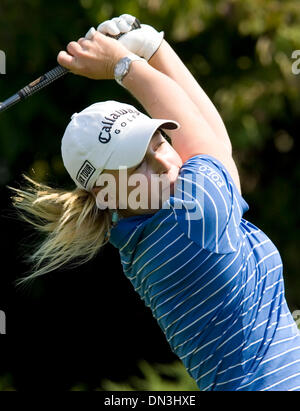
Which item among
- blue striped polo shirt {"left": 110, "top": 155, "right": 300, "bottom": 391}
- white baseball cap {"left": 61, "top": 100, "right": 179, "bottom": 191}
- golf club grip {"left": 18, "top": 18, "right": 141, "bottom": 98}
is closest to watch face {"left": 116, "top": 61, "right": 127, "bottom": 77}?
white baseball cap {"left": 61, "top": 100, "right": 179, "bottom": 191}

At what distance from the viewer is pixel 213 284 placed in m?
2.04

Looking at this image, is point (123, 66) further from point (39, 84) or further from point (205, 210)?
point (205, 210)

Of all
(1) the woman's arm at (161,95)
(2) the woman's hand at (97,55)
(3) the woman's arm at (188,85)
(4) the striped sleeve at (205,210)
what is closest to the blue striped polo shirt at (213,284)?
(4) the striped sleeve at (205,210)

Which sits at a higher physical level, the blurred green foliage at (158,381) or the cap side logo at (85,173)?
the cap side logo at (85,173)

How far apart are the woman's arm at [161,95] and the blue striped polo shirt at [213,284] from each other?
0.11 meters

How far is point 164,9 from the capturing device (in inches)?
180

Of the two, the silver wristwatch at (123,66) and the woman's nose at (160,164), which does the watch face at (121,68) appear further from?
the woman's nose at (160,164)

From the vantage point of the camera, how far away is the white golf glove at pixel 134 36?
2.40m

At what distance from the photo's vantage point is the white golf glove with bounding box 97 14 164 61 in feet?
7.88

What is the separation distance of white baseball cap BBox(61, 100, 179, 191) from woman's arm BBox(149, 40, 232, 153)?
241mm

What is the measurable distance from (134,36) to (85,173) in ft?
1.54

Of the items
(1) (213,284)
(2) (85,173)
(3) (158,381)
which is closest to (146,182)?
(2) (85,173)

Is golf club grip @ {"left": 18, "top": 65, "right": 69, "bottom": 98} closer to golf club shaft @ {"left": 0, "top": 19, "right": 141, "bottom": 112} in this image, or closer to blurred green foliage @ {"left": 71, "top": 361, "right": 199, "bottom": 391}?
golf club shaft @ {"left": 0, "top": 19, "right": 141, "bottom": 112}

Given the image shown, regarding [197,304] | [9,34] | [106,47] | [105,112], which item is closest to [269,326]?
[197,304]
